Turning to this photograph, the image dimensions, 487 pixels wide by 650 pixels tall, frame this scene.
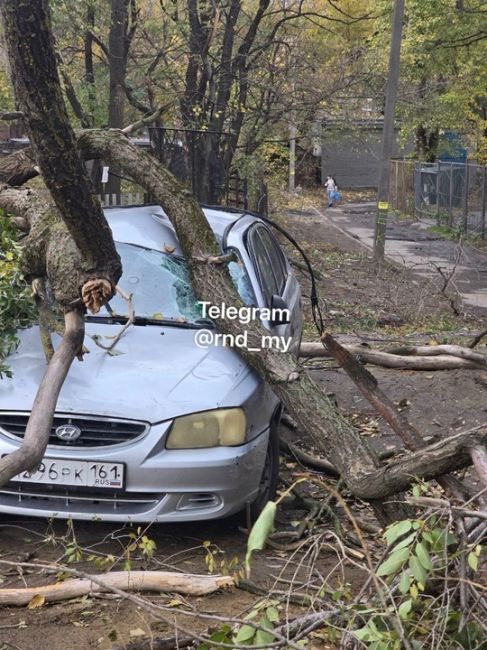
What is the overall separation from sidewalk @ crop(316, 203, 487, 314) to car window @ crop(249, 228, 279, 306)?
580 cm

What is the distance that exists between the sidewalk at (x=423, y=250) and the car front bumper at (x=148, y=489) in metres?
8.28

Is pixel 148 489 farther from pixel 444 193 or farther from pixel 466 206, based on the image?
pixel 444 193

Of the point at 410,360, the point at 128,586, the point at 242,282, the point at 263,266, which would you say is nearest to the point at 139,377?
the point at 128,586

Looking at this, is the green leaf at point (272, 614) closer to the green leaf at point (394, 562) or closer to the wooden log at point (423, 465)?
the green leaf at point (394, 562)

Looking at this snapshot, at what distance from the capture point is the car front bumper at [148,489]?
4.33 m

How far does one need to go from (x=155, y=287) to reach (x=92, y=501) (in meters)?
1.69

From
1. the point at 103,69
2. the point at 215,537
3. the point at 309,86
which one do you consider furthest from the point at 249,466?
the point at 103,69

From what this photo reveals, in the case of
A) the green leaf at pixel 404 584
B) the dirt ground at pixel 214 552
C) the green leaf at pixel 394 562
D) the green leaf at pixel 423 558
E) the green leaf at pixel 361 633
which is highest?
the green leaf at pixel 423 558

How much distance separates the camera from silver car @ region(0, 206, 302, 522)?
4.34 m

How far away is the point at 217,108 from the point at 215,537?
457 inches

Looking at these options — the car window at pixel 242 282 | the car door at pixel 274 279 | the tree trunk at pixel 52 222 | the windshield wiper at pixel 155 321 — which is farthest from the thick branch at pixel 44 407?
the car door at pixel 274 279

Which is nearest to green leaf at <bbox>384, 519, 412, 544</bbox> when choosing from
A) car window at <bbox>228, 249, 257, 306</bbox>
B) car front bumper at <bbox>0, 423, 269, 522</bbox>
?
car front bumper at <bbox>0, 423, 269, 522</bbox>

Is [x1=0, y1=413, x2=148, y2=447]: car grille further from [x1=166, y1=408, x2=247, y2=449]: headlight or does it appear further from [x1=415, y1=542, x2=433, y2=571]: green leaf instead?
[x1=415, y1=542, x2=433, y2=571]: green leaf

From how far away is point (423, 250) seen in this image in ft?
82.4
